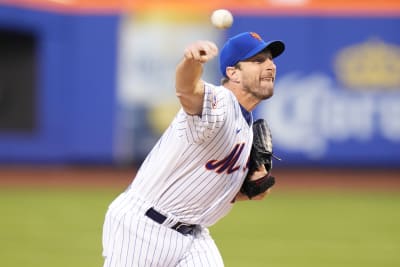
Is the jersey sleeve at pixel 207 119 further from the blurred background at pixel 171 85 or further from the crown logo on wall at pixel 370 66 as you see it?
the crown logo on wall at pixel 370 66

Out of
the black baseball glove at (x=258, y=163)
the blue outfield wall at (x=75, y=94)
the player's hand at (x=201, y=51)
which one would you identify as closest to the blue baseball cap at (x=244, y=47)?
the black baseball glove at (x=258, y=163)

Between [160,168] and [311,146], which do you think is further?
[311,146]

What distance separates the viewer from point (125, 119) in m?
15.8

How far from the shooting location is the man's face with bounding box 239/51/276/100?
4.96m

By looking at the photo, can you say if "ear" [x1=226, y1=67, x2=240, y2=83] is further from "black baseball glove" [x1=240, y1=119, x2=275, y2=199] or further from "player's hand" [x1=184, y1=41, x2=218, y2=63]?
"player's hand" [x1=184, y1=41, x2=218, y2=63]

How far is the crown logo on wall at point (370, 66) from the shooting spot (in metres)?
15.7

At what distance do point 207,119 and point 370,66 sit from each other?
11782mm

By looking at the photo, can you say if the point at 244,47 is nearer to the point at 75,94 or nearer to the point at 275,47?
the point at 275,47

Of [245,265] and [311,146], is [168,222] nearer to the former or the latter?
[245,265]

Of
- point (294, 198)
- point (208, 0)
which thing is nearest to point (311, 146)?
point (294, 198)

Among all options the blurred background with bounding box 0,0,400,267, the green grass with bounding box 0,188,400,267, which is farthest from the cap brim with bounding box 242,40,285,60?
the blurred background with bounding box 0,0,400,267

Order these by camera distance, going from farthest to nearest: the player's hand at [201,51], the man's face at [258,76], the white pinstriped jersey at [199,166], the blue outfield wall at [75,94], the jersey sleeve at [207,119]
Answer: the blue outfield wall at [75,94]
the man's face at [258,76]
the white pinstriped jersey at [199,166]
the jersey sleeve at [207,119]
the player's hand at [201,51]

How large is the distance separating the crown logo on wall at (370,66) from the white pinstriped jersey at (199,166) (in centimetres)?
1101

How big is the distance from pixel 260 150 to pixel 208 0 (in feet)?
37.3
